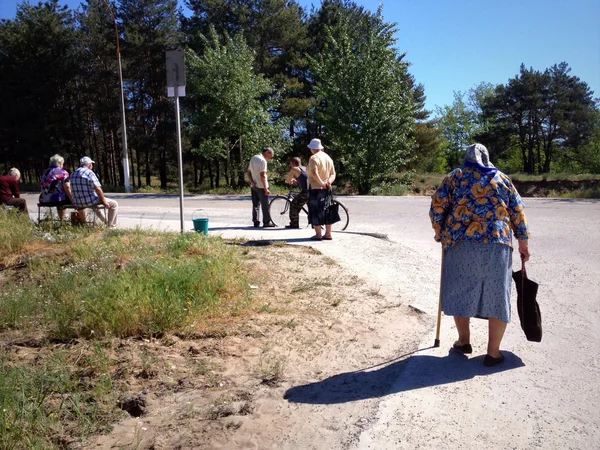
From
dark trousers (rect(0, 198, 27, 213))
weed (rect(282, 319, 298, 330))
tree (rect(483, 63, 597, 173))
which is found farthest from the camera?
tree (rect(483, 63, 597, 173))

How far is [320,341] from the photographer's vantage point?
4.91m

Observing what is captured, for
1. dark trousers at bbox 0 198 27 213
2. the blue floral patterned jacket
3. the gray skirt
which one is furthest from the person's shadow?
dark trousers at bbox 0 198 27 213

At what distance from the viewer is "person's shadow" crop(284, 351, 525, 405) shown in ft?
12.8

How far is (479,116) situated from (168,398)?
67062 mm

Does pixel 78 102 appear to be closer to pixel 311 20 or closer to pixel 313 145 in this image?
pixel 311 20

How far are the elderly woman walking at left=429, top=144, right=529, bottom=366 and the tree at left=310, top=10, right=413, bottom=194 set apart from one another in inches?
853

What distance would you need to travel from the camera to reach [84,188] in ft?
32.9

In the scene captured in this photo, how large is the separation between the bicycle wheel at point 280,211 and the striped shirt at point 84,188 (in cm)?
391

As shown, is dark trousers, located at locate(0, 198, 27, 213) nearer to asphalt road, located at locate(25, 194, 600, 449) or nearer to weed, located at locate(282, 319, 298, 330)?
asphalt road, located at locate(25, 194, 600, 449)

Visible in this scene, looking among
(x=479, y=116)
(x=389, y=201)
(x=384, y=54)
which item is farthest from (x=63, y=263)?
(x=479, y=116)

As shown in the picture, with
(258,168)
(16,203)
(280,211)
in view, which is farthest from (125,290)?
(16,203)

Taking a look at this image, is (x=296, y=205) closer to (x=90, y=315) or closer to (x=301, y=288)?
(x=301, y=288)

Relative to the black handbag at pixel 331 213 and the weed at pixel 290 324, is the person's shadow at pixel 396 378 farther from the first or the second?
the black handbag at pixel 331 213

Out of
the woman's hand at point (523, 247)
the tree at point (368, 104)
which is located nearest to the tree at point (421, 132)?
the tree at point (368, 104)
